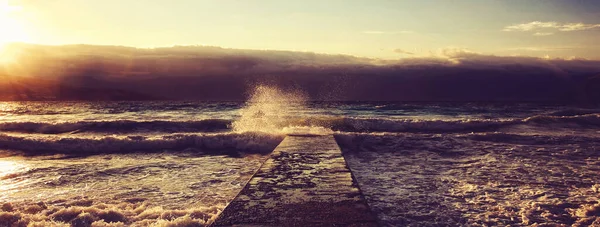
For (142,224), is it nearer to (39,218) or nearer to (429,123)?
(39,218)

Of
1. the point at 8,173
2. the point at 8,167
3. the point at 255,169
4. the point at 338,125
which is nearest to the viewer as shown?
the point at 8,173

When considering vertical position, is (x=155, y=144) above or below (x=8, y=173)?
below

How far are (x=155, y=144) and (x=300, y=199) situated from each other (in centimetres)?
977

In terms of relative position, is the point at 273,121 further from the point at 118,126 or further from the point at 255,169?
the point at 255,169

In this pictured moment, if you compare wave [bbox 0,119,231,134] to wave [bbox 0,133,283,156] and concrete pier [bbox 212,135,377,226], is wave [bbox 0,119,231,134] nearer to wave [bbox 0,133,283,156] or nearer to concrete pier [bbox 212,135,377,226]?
wave [bbox 0,133,283,156]

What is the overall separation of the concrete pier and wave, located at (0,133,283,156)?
5853 millimetres

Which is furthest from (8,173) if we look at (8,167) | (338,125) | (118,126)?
(338,125)

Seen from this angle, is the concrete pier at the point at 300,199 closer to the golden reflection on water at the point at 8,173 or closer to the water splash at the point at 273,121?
the golden reflection on water at the point at 8,173

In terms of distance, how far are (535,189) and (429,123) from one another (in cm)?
1284

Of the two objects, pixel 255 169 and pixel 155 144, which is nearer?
pixel 255 169

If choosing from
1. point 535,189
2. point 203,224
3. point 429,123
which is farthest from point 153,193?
point 429,123

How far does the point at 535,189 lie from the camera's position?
256 inches

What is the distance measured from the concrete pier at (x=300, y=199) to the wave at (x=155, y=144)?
5853 mm

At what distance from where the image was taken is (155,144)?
1279cm
